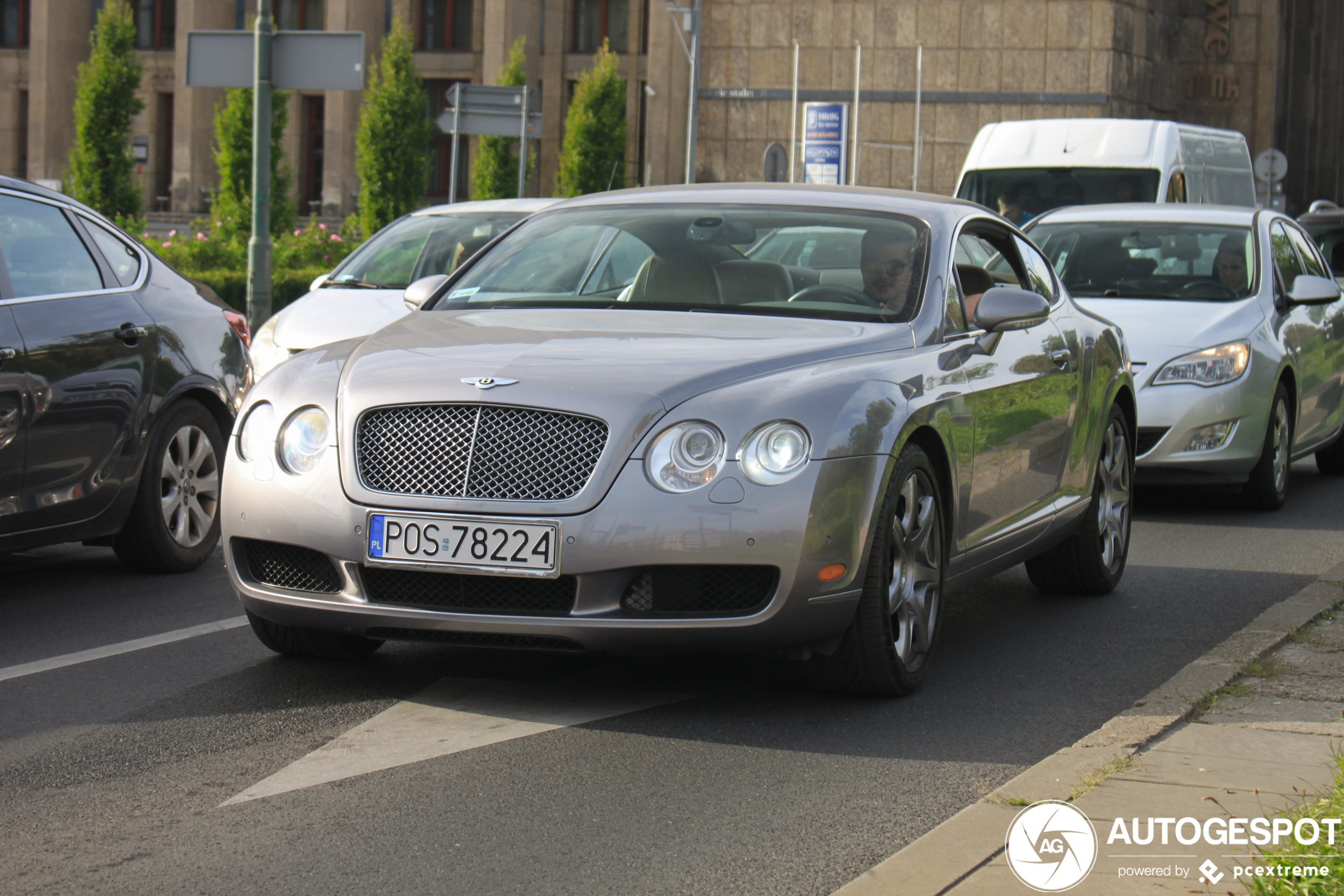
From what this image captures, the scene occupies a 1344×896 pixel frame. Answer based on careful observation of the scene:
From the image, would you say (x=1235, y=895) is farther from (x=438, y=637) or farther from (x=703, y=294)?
(x=703, y=294)

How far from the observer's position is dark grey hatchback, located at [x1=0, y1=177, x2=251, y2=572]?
21.6ft

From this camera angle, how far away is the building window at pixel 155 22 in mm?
59719

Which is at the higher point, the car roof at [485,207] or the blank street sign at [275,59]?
the blank street sign at [275,59]

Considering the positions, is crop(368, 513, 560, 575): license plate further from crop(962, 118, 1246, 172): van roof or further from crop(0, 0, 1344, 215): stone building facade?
crop(0, 0, 1344, 215): stone building facade

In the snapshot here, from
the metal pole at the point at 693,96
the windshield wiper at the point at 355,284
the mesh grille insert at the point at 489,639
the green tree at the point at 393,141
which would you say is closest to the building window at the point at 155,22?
the green tree at the point at 393,141

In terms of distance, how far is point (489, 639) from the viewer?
4.94 meters

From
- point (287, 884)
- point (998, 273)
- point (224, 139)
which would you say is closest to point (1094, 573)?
point (998, 273)

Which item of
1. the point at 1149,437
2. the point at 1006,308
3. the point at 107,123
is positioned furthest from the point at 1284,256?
the point at 107,123

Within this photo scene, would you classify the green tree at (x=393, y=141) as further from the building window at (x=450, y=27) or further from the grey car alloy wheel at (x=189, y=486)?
the grey car alloy wheel at (x=189, y=486)

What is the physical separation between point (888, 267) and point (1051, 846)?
263 centimetres

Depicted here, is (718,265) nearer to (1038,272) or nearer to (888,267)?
(888,267)

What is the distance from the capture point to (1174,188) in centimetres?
1944

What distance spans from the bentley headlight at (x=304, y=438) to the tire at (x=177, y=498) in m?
2.33

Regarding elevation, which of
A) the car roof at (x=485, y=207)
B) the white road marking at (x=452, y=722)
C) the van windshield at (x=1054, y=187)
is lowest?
the white road marking at (x=452, y=722)
